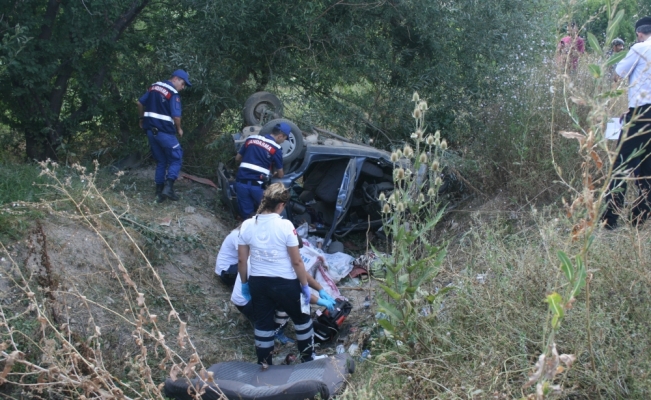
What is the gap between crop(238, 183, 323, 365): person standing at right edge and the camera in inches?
192

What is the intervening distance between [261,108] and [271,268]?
13.9ft

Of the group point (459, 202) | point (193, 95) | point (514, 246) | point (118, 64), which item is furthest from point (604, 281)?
point (118, 64)

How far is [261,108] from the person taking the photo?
28.7 ft

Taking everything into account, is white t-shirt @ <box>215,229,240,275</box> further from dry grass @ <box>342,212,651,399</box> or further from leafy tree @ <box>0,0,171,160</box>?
leafy tree @ <box>0,0,171,160</box>

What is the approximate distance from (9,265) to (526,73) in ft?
22.1

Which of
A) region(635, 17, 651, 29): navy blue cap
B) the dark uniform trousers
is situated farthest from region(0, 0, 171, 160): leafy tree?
region(635, 17, 651, 29): navy blue cap

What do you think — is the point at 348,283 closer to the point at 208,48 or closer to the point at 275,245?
the point at 275,245

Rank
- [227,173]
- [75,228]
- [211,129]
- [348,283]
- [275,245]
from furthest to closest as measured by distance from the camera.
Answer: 1. [211,129]
2. [227,173]
3. [348,283]
4. [75,228]
5. [275,245]

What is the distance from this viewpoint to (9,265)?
5.32 meters

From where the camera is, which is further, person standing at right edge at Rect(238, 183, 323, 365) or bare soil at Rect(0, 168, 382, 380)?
bare soil at Rect(0, 168, 382, 380)

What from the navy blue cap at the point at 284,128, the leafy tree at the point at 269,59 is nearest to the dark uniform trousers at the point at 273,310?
the navy blue cap at the point at 284,128

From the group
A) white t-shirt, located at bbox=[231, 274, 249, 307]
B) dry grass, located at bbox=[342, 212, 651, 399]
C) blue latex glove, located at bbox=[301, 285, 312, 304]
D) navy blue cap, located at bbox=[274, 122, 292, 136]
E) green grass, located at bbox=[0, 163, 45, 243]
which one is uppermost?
navy blue cap, located at bbox=[274, 122, 292, 136]

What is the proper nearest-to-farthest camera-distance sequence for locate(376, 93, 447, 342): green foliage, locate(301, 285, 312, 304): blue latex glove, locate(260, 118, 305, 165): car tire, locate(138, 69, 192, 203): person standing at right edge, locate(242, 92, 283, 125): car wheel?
locate(376, 93, 447, 342): green foliage
locate(301, 285, 312, 304): blue latex glove
locate(260, 118, 305, 165): car tire
locate(138, 69, 192, 203): person standing at right edge
locate(242, 92, 283, 125): car wheel

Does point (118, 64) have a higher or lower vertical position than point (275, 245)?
higher
